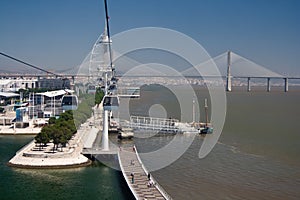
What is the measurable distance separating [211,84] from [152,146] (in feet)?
150

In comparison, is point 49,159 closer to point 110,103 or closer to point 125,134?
point 110,103

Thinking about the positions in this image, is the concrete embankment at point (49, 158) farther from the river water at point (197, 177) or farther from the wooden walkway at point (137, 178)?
the wooden walkway at point (137, 178)

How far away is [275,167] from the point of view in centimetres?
871

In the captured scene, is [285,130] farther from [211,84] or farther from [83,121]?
[211,84]

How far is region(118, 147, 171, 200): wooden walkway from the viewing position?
6.23m

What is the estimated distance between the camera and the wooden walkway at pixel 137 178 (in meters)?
6.23

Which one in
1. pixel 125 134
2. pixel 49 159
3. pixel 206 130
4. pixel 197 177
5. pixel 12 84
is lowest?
pixel 197 177

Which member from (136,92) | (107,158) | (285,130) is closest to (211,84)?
(136,92)

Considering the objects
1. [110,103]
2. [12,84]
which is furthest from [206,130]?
[12,84]

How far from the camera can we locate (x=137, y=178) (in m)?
7.19

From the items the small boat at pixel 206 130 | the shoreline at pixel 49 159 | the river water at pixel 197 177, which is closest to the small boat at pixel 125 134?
the river water at pixel 197 177

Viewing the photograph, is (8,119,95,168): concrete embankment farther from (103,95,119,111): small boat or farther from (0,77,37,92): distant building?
(0,77,37,92): distant building

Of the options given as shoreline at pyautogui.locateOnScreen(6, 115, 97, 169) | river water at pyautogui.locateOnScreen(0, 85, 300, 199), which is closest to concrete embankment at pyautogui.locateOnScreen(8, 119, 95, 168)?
shoreline at pyautogui.locateOnScreen(6, 115, 97, 169)

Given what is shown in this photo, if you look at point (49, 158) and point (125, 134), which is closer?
point (49, 158)
